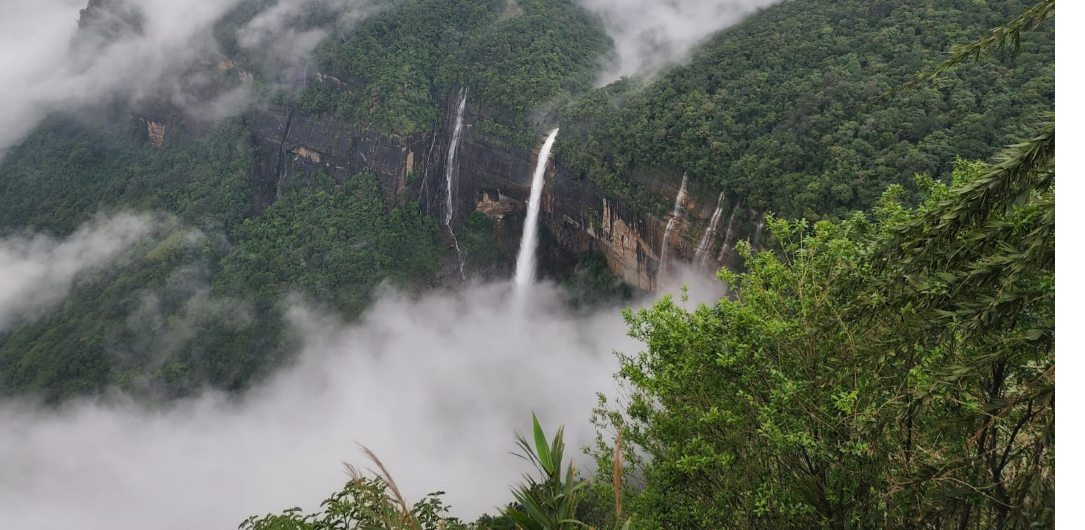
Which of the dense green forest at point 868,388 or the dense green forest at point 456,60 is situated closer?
the dense green forest at point 868,388

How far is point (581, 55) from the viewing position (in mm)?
47500

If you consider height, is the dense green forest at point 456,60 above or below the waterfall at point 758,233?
above

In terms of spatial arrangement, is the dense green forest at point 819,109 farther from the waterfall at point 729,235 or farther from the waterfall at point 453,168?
the waterfall at point 453,168

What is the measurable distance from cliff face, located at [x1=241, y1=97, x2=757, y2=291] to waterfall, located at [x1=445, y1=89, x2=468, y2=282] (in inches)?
20.7

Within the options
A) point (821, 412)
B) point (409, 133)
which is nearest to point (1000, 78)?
point (821, 412)

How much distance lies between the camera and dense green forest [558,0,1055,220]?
18875 millimetres

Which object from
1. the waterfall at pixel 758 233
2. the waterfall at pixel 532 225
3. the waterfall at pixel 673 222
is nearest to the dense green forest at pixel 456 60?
the waterfall at pixel 532 225

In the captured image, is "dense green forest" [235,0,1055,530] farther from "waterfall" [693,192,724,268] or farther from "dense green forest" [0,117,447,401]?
"dense green forest" [0,117,447,401]

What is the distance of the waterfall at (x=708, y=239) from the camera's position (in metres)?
24.9

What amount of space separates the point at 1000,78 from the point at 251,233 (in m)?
51.7

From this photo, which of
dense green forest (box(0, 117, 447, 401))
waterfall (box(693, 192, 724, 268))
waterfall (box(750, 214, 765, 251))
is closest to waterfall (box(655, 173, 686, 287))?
waterfall (box(693, 192, 724, 268))

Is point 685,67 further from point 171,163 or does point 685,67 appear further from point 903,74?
point 171,163

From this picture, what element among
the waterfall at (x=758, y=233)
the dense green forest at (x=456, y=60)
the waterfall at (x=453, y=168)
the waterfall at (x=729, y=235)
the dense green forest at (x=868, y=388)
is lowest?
the dense green forest at (x=868, y=388)

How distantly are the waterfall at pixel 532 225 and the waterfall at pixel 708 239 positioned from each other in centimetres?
1317
